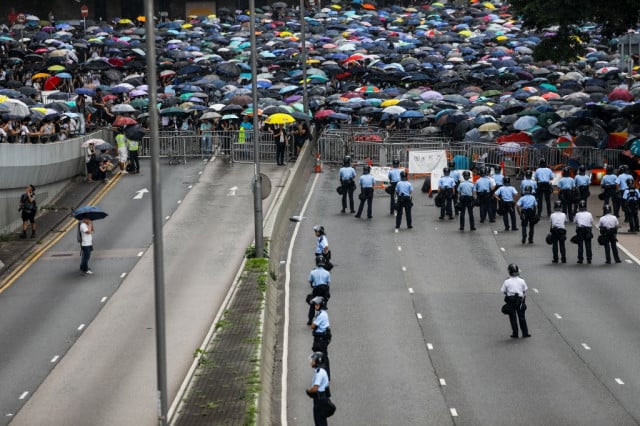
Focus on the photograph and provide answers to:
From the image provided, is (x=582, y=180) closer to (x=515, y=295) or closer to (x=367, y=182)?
(x=367, y=182)

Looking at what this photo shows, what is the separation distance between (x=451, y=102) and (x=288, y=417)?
3391 cm

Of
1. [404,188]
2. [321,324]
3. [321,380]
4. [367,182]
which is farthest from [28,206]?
[321,380]

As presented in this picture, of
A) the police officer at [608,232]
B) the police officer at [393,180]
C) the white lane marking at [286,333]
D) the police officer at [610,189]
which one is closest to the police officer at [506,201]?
the police officer at [610,189]

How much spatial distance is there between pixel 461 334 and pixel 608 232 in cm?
732

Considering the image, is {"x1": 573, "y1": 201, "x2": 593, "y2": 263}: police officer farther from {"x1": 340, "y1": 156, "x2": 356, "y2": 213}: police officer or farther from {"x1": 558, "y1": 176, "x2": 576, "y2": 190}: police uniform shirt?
{"x1": 340, "y1": 156, "x2": 356, "y2": 213}: police officer

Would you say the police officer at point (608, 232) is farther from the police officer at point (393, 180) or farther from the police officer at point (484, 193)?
the police officer at point (393, 180)

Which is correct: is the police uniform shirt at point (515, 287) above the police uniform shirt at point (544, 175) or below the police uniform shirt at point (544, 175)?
below

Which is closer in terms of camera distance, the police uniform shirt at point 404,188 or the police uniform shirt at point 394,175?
the police uniform shirt at point 404,188

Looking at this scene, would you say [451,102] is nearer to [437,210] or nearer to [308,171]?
[308,171]

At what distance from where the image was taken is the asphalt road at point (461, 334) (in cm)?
2242

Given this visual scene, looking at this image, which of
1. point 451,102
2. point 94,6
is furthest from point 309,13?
point 451,102

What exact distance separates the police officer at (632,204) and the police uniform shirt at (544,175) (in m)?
2.35

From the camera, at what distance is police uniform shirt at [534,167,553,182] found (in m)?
38.4

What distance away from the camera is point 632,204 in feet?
120
